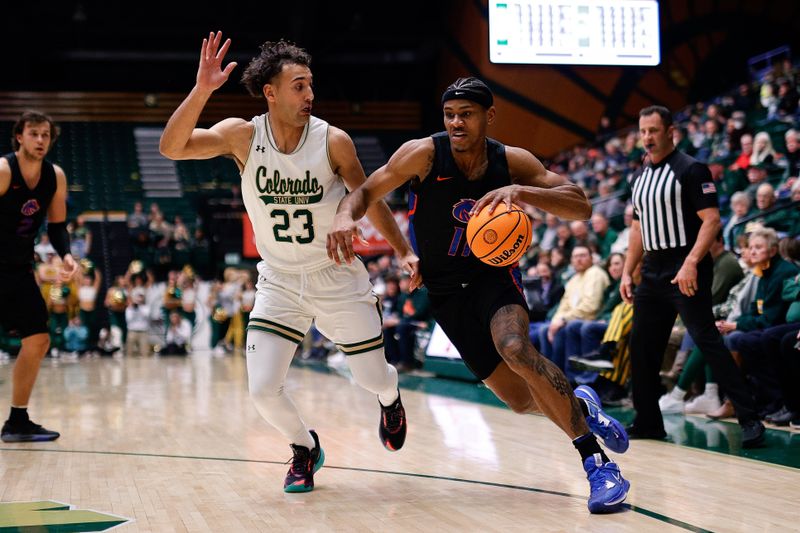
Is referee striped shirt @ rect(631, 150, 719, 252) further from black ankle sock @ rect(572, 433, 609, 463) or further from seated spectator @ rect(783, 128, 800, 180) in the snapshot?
seated spectator @ rect(783, 128, 800, 180)

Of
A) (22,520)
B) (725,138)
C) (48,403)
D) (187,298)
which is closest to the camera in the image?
(22,520)

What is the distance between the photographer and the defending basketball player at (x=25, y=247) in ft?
18.7

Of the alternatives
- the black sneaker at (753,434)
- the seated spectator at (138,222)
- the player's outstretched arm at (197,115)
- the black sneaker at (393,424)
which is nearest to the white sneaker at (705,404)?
the black sneaker at (753,434)

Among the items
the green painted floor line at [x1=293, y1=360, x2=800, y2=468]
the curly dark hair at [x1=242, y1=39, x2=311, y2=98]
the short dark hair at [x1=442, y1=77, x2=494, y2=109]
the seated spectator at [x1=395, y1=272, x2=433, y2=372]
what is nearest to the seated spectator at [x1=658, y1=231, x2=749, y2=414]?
the green painted floor line at [x1=293, y1=360, x2=800, y2=468]

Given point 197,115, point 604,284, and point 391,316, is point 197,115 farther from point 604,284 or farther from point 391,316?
point 391,316

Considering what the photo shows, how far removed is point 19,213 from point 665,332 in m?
4.24

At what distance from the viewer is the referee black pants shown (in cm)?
524

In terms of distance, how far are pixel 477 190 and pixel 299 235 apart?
88 centimetres

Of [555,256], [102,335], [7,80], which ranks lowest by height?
[102,335]

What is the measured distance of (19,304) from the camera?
575cm

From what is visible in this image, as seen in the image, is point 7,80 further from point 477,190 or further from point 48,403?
point 477,190

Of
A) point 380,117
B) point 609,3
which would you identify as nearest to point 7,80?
point 380,117

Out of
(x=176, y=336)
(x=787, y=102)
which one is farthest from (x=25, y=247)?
(x=787, y=102)

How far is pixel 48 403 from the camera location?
26.9 feet
